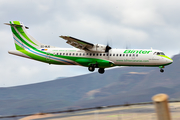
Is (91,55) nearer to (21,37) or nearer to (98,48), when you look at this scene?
(98,48)

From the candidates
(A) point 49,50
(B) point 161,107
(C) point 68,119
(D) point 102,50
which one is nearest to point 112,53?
(D) point 102,50

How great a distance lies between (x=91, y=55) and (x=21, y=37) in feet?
41.1

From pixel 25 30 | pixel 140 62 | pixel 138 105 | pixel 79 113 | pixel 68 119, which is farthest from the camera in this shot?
pixel 25 30

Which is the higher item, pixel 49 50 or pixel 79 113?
pixel 49 50

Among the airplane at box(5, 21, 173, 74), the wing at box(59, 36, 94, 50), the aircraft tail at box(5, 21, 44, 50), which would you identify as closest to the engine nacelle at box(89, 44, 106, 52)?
the airplane at box(5, 21, 173, 74)

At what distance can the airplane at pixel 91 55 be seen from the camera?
116 feet

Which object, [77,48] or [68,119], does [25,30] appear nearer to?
[77,48]

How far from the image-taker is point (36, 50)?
38344 millimetres

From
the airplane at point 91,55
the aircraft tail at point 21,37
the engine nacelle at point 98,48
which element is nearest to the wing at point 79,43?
the airplane at point 91,55

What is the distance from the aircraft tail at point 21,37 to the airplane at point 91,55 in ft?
0.56

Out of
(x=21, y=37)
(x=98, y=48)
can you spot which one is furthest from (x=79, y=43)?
(x=21, y=37)

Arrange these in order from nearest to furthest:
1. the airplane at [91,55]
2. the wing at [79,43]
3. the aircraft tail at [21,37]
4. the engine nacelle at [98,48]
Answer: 1. the wing at [79,43]
2. the airplane at [91,55]
3. the engine nacelle at [98,48]
4. the aircraft tail at [21,37]

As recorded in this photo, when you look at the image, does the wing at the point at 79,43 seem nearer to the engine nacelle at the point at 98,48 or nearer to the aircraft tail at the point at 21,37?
the engine nacelle at the point at 98,48

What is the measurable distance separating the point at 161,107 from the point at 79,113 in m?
18.4
